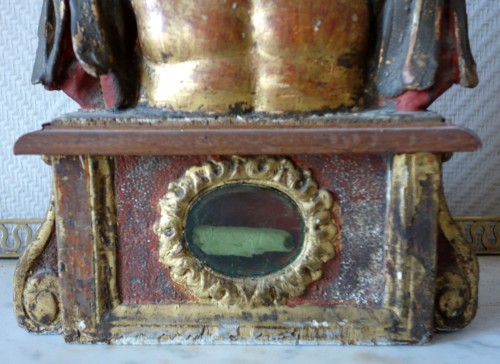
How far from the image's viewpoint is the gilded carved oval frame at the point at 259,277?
0.79m

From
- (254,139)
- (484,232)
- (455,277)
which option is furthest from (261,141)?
(484,232)

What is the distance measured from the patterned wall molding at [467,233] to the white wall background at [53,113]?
0.04m

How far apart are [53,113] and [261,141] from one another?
28.4 inches

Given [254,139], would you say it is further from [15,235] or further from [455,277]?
[15,235]

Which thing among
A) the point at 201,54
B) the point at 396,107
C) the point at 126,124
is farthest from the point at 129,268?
the point at 396,107

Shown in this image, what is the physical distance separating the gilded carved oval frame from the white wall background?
0.58m

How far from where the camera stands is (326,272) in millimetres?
828

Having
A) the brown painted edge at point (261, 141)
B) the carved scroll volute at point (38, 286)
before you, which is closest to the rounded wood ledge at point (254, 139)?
the brown painted edge at point (261, 141)

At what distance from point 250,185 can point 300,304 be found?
186 mm

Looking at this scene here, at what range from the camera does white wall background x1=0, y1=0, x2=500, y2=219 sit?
4.09 feet

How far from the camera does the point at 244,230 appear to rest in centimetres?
81

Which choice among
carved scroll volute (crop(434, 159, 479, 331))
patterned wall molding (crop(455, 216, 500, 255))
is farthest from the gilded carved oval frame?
patterned wall molding (crop(455, 216, 500, 255))

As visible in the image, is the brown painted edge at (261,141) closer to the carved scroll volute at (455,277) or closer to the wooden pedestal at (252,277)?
the wooden pedestal at (252,277)

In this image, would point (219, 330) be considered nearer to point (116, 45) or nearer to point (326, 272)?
point (326, 272)
